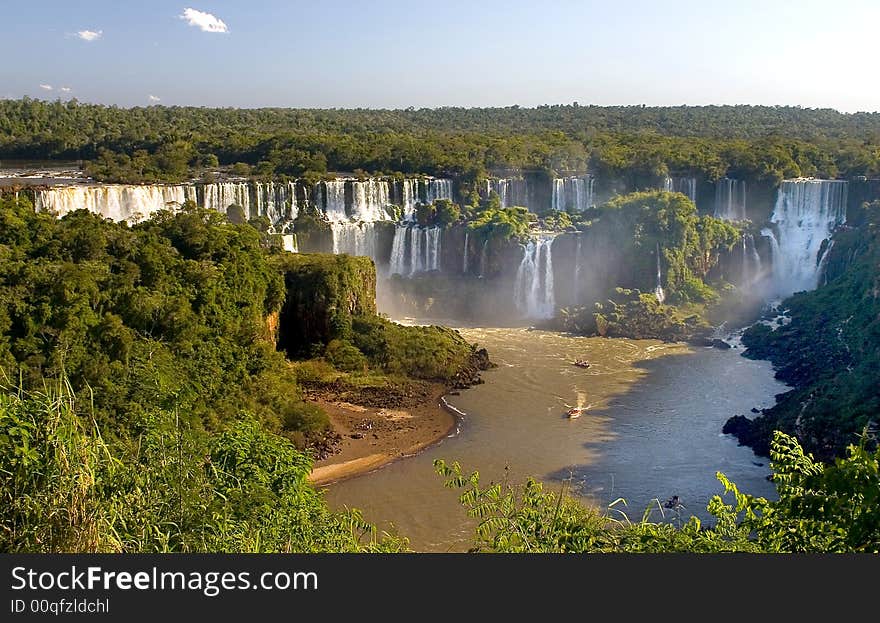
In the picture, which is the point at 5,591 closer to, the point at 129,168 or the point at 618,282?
the point at 618,282

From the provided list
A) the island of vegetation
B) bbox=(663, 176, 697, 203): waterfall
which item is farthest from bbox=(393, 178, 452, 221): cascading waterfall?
bbox=(663, 176, 697, 203): waterfall

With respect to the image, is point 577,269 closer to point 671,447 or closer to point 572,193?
point 572,193

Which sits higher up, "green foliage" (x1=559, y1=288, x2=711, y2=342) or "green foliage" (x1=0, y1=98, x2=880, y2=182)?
"green foliage" (x1=0, y1=98, x2=880, y2=182)

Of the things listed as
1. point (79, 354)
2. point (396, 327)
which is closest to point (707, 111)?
point (396, 327)

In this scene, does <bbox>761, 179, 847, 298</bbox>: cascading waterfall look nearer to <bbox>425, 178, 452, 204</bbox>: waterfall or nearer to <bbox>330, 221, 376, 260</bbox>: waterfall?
<bbox>425, 178, 452, 204</bbox>: waterfall

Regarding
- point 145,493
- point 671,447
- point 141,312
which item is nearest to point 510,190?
point 671,447
